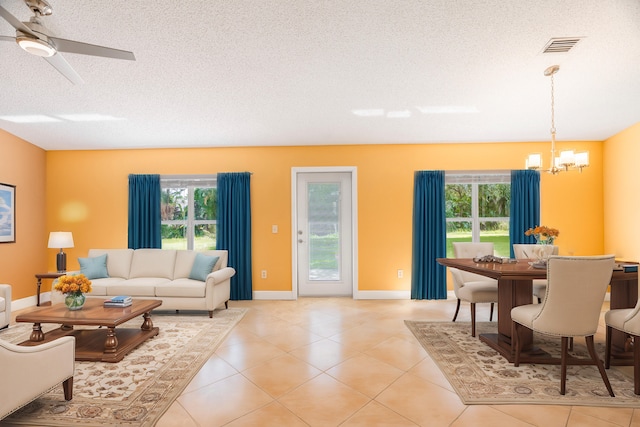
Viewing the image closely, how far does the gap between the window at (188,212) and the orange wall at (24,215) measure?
6.12 ft

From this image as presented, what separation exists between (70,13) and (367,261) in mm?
4567

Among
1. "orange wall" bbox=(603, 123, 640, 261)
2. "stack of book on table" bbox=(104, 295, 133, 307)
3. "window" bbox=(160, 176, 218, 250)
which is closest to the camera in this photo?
"stack of book on table" bbox=(104, 295, 133, 307)

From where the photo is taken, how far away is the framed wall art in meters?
4.74

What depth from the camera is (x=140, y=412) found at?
→ 2.18 metres

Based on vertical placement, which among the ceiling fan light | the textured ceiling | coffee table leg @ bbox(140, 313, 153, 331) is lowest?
coffee table leg @ bbox(140, 313, 153, 331)

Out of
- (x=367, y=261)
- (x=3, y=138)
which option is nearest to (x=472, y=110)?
(x=367, y=261)

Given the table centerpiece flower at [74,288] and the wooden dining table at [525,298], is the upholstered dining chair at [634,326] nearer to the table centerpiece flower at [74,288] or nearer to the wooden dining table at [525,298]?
the wooden dining table at [525,298]

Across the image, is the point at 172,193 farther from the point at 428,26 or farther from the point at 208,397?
the point at 428,26

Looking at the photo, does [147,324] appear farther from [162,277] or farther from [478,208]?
[478,208]

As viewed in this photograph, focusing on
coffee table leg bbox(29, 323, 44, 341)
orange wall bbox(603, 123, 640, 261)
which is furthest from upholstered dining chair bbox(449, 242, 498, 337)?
coffee table leg bbox(29, 323, 44, 341)

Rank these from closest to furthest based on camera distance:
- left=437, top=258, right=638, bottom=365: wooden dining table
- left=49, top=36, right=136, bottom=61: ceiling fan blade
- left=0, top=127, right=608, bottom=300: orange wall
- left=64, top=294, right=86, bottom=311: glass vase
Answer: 1. left=49, top=36, right=136, bottom=61: ceiling fan blade
2. left=437, top=258, right=638, bottom=365: wooden dining table
3. left=64, top=294, right=86, bottom=311: glass vase
4. left=0, top=127, right=608, bottom=300: orange wall

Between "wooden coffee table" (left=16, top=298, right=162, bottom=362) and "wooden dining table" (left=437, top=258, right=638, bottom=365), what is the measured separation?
3.23m

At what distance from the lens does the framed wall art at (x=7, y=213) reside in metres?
4.74

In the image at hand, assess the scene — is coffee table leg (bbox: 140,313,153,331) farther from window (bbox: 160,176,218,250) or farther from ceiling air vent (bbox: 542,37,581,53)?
ceiling air vent (bbox: 542,37,581,53)
